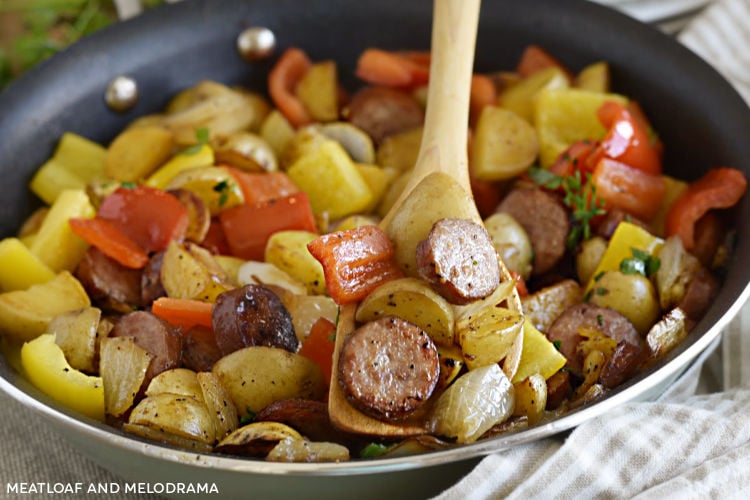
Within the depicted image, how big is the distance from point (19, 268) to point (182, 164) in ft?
1.72

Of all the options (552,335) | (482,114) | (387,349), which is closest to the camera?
(387,349)

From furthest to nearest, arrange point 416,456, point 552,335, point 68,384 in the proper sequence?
point 552,335, point 68,384, point 416,456

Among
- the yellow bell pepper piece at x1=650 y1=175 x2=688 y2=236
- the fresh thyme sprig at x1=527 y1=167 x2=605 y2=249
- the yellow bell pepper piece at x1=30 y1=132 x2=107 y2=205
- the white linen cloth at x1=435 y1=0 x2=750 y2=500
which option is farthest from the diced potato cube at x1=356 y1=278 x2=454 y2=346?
the yellow bell pepper piece at x1=30 y1=132 x2=107 y2=205

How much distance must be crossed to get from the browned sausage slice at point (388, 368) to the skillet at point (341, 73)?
0.47 ft

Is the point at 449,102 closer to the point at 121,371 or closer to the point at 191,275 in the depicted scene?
the point at 191,275

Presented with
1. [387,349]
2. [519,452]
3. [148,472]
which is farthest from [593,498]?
[148,472]

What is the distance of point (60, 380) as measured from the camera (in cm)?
190

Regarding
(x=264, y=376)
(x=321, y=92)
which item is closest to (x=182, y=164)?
(x=321, y=92)

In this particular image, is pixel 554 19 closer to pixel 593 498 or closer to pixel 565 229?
pixel 565 229

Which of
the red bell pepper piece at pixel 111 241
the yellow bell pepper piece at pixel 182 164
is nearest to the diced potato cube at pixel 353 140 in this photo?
the yellow bell pepper piece at pixel 182 164

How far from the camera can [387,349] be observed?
1.70m

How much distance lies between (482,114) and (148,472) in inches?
55.3

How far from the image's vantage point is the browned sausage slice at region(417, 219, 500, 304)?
1.74 metres

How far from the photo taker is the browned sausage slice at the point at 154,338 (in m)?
1.95
